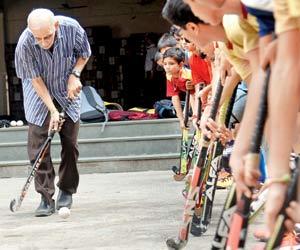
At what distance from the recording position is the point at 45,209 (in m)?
6.22

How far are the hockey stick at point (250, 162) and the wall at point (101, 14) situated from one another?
11249mm

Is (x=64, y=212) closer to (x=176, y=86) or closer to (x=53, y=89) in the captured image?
(x=53, y=89)

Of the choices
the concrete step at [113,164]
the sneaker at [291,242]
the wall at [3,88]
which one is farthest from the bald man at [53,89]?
the wall at [3,88]

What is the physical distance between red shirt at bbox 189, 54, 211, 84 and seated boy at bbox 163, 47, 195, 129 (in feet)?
3.02

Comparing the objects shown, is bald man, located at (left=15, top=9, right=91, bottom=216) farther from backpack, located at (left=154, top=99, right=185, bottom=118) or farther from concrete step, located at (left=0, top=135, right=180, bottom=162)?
backpack, located at (left=154, top=99, right=185, bottom=118)

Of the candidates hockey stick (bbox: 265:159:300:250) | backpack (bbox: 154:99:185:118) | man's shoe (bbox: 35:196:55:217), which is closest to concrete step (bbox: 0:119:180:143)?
backpack (bbox: 154:99:185:118)

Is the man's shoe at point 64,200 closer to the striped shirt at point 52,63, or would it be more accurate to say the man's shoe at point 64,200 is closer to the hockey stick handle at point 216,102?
the striped shirt at point 52,63

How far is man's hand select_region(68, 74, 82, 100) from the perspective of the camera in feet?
20.0

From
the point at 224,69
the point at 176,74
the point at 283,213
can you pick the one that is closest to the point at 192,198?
the point at 224,69

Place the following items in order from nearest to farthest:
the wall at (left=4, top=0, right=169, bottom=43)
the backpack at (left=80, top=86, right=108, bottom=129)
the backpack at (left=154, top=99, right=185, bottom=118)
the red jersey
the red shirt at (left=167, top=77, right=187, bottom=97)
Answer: the red jersey < the red shirt at (left=167, top=77, right=187, bottom=97) < the backpack at (left=80, top=86, right=108, bottom=129) < the backpack at (left=154, top=99, right=185, bottom=118) < the wall at (left=4, top=0, right=169, bottom=43)

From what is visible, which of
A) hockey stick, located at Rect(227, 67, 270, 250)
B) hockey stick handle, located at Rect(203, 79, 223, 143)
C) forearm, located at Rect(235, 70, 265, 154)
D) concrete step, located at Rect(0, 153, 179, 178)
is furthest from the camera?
concrete step, located at Rect(0, 153, 179, 178)

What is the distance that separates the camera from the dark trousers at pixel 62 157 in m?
6.23

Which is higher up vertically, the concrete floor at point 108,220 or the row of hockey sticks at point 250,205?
the row of hockey sticks at point 250,205

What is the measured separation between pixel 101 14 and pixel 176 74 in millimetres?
6708
